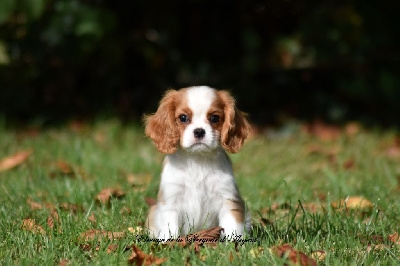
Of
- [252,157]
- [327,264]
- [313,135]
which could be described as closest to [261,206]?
[327,264]

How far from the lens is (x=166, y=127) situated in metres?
3.51

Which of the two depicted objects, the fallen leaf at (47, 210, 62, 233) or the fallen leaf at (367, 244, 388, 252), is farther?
the fallen leaf at (47, 210, 62, 233)

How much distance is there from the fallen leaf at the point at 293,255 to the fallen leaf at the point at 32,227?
1356 millimetres

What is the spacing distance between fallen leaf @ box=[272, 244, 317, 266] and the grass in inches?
2.1

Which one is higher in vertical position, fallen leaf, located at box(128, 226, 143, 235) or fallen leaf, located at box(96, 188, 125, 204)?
fallen leaf, located at box(96, 188, 125, 204)

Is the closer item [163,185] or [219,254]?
[219,254]

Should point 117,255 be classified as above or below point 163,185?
below

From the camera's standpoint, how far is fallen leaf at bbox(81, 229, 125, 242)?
10.9 ft

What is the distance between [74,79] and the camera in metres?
8.40

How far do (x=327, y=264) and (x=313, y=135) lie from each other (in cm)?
487

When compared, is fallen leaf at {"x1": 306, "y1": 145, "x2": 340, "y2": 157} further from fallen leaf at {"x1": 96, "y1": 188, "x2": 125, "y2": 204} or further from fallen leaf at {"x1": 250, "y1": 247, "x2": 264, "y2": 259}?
fallen leaf at {"x1": 250, "y1": 247, "x2": 264, "y2": 259}

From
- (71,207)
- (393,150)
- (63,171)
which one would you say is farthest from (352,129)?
(71,207)

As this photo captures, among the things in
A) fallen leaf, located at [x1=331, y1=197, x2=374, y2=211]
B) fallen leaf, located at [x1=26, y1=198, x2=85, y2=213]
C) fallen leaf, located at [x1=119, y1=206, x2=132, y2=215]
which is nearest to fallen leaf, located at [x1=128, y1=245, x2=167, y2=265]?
fallen leaf, located at [x1=119, y1=206, x2=132, y2=215]

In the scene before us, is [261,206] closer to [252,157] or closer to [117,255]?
[117,255]
